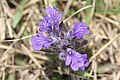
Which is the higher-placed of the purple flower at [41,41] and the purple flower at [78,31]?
the purple flower at [78,31]

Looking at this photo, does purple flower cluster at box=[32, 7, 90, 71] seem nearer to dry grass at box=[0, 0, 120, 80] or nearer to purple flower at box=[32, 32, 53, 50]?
purple flower at box=[32, 32, 53, 50]

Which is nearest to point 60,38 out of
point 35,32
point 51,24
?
point 51,24

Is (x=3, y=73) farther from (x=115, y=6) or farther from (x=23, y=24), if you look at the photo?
(x=115, y=6)

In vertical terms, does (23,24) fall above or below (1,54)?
above

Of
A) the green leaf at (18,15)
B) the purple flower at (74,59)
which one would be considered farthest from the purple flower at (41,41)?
the green leaf at (18,15)

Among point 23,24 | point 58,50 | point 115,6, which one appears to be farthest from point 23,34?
point 115,6

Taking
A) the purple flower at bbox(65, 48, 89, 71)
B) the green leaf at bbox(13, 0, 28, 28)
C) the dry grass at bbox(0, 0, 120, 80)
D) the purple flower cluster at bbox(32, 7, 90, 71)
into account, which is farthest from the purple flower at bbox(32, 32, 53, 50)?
the green leaf at bbox(13, 0, 28, 28)

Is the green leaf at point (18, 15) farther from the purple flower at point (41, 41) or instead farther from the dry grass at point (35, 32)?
the purple flower at point (41, 41)
